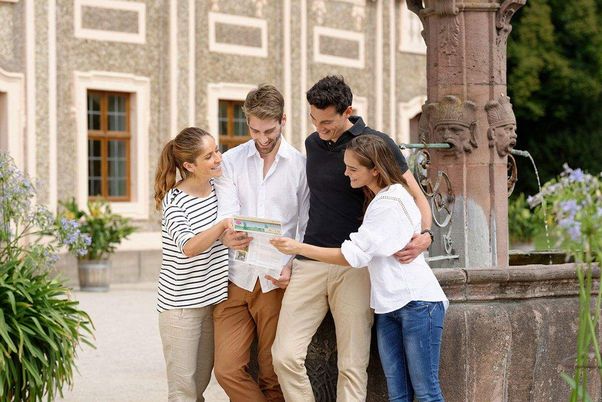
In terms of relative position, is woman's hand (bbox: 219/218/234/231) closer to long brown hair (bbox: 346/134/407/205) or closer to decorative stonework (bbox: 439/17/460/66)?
long brown hair (bbox: 346/134/407/205)

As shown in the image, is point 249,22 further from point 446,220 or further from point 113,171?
point 446,220

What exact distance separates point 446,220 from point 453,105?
69cm

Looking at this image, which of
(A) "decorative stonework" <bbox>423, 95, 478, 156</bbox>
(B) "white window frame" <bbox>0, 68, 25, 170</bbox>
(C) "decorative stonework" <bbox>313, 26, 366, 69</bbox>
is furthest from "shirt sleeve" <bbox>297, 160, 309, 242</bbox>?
(C) "decorative stonework" <bbox>313, 26, 366, 69</bbox>

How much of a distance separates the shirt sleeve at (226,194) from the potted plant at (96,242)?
1201 centimetres

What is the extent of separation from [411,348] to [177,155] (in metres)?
1.25

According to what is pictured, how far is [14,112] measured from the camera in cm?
1744

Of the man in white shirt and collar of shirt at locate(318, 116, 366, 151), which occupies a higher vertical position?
collar of shirt at locate(318, 116, 366, 151)

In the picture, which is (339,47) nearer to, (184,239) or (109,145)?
(109,145)

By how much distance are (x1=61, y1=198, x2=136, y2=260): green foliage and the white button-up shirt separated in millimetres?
12028

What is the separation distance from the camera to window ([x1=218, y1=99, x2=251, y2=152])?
20.6 metres

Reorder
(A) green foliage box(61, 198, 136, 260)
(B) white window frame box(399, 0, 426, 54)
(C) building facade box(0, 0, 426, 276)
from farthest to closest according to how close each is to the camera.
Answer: (B) white window frame box(399, 0, 426, 54) → (C) building facade box(0, 0, 426, 276) → (A) green foliage box(61, 198, 136, 260)

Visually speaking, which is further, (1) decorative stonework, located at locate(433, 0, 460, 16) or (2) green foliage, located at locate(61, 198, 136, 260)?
(2) green foliage, located at locate(61, 198, 136, 260)

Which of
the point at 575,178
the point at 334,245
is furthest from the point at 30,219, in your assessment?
the point at 575,178

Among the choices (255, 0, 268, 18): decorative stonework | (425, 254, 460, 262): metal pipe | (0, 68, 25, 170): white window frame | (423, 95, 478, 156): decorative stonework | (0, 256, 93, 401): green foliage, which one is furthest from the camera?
(255, 0, 268, 18): decorative stonework
